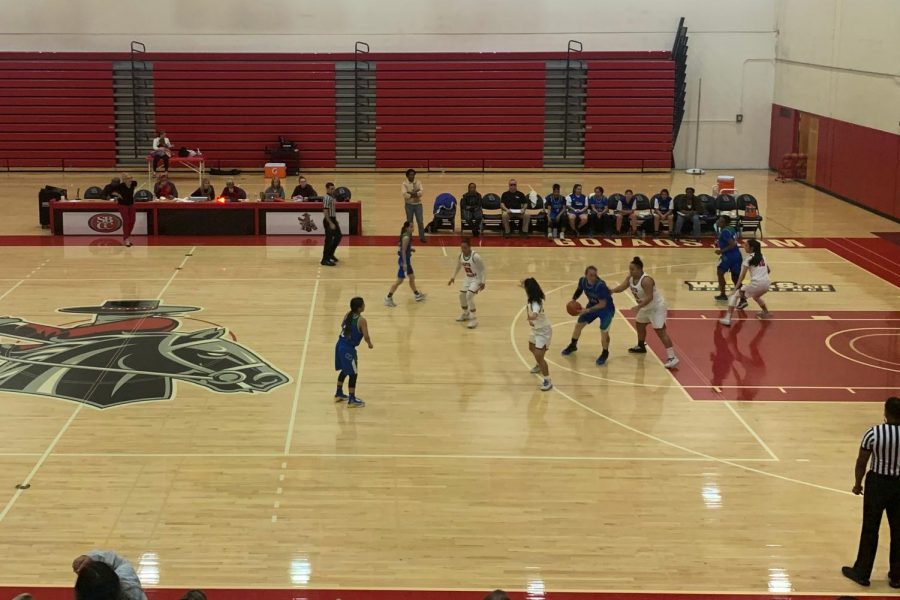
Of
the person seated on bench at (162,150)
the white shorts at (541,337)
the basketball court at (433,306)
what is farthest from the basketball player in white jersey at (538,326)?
the person seated on bench at (162,150)

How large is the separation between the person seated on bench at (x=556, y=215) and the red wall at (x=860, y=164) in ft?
29.7

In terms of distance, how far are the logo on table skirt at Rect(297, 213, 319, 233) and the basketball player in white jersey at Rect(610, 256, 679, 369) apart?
11651mm

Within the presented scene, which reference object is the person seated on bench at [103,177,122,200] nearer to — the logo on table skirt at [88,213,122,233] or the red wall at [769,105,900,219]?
the logo on table skirt at [88,213,122,233]

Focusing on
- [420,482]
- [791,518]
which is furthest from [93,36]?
[791,518]

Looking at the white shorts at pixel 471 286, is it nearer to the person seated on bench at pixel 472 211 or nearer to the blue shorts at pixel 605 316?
the blue shorts at pixel 605 316

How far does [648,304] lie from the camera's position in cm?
1611

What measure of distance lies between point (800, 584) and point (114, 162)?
31.9 metres

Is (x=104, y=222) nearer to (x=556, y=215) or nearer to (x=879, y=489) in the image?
(x=556, y=215)

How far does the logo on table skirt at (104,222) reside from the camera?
85.3 ft

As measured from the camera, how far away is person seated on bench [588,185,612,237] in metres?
26.4

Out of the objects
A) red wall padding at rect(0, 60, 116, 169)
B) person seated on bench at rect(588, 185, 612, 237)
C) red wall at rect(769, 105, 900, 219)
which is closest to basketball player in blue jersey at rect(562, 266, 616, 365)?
person seated on bench at rect(588, 185, 612, 237)

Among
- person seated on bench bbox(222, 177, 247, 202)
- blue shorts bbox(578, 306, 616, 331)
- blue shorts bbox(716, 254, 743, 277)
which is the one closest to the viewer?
blue shorts bbox(578, 306, 616, 331)

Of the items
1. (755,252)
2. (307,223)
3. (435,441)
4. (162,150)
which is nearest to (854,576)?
(435,441)

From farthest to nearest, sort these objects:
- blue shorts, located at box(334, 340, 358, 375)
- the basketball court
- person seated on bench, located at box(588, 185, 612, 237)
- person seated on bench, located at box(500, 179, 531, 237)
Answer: person seated on bench, located at box(588, 185, 612, 237), person seated on bench, located at box(500, 179, 531, 237), blue shorts, located at box(334, 340, 358, 375), the basketball court
